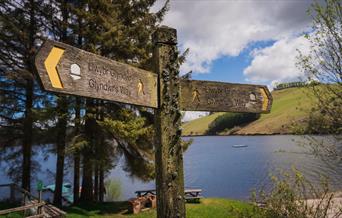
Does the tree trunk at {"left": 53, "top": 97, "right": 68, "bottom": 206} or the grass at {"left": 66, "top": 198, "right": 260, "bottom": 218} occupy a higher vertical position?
the tree trunk at {"left": 53, "top": 97, "right": 68, "bottom": 206}

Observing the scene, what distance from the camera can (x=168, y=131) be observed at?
2.71m

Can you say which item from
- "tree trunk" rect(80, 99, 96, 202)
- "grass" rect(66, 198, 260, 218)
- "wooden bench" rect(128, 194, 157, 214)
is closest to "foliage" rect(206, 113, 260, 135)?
"grass" rect(66, 198, 260, 218)

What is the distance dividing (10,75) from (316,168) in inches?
1167

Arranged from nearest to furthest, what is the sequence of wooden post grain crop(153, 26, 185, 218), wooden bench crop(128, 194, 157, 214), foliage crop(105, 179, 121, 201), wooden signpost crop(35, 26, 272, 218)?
1. wooden signpost crop(35, 26, 272, 218)
2. wooden post grain crop(153, 26, 185, 218)
3. wooden bench crop(128, 194, 157, 214)
4. foliage crop(105, 179, 121, 201)

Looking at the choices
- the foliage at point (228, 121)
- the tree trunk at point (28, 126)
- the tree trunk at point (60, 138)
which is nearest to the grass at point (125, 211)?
the tree trunk at point (60, 138)

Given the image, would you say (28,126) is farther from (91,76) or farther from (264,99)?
(91,76)

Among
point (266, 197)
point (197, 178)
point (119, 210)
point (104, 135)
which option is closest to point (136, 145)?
point (104, 135)

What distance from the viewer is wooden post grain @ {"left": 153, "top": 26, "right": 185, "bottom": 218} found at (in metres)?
2.66

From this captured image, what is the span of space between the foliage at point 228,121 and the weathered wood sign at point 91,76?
472 ft

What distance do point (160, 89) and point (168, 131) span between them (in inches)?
13.3

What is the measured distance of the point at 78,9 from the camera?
14.8 meters

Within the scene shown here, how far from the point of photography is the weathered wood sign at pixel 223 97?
302 cm

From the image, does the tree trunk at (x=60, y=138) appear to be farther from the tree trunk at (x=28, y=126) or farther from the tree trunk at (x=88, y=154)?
the tree trunk at (x=28, y=126)

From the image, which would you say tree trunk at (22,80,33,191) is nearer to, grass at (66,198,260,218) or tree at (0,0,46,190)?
tree at (0,0,46,190)
